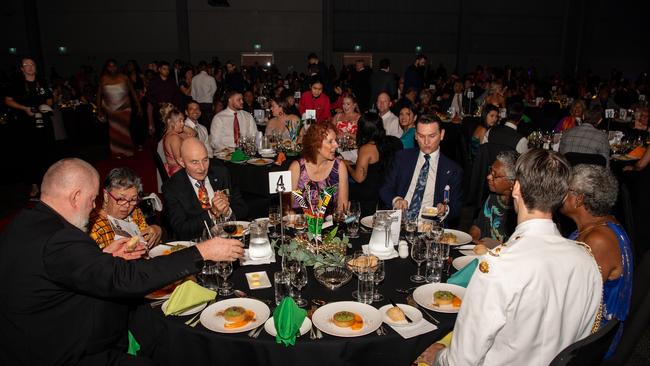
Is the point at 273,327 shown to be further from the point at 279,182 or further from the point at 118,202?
the point at 118,202

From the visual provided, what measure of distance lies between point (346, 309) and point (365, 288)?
0.48ft

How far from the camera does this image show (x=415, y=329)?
2.09m

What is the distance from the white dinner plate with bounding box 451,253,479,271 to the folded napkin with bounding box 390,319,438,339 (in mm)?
640

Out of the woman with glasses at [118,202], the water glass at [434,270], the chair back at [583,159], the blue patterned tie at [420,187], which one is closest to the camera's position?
the water glass at [434,270]

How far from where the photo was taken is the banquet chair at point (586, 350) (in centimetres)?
161

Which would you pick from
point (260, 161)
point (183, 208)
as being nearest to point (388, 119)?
point (260, 161)

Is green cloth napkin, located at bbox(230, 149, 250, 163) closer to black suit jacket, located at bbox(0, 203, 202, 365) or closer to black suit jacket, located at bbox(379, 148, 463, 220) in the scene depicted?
black suit jacket, located at bbox(379, 148, 463, 220)

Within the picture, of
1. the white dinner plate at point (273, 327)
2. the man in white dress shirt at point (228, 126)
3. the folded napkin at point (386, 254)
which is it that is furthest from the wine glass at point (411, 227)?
the man in white dress shirt at point (228, 126)

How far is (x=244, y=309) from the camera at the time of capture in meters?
2.19

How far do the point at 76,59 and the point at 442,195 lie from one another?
696 inches

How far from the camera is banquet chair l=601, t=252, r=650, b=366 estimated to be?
7.13 feet

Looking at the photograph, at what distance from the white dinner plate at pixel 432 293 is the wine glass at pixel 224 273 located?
935mm

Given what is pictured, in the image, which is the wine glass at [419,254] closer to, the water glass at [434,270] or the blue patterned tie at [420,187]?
the water glass at [434,270]

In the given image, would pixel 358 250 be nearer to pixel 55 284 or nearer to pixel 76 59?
pixel 55 284
